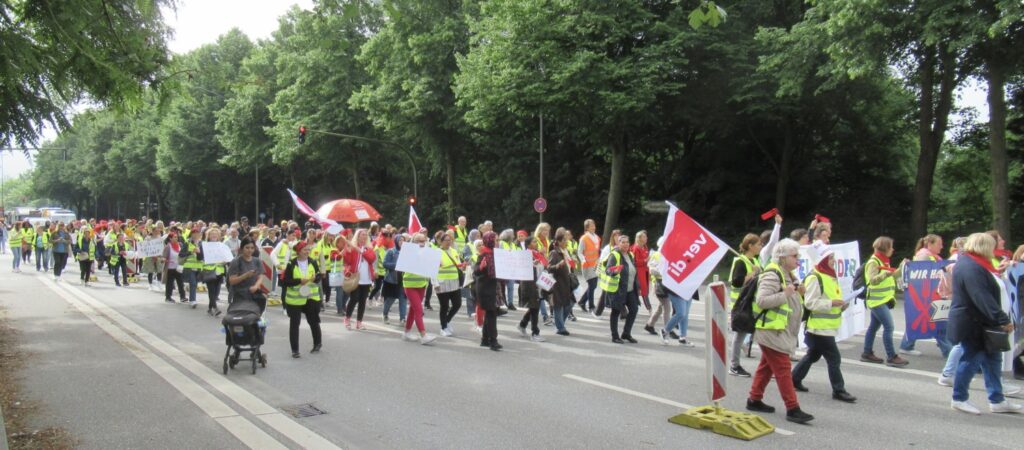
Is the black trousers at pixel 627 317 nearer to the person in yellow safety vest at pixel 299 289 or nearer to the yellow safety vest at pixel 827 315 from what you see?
the yellow safety vest at pixel 827 315

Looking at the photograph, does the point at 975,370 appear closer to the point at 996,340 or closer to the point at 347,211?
the point at 996,340

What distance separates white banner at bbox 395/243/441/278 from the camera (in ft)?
33.8

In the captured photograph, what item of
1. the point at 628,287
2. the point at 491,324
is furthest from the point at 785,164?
the point at 491,324

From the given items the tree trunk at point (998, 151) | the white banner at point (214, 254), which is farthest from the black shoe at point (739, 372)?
the tree trunk at point (998, 151)

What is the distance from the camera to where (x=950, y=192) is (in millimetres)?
32562

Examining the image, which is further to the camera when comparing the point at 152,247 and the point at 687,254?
the point at 152,247

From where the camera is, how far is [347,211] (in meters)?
20.0

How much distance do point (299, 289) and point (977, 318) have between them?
727cm

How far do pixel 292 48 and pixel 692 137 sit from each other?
24.0 metres

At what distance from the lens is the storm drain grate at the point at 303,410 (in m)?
6.56

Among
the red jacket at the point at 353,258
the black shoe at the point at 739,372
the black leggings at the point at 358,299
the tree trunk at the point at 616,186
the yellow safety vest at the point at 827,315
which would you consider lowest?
the black shoe at the point at 739,372

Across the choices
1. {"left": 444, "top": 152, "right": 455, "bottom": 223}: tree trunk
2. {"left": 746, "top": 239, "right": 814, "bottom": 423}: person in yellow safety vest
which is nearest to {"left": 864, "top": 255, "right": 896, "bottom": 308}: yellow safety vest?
{"left": 746, "top": 239, "right": 814, "bottom": 423}: person in yellow safety vest

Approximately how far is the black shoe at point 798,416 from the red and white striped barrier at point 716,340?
67 centimetres

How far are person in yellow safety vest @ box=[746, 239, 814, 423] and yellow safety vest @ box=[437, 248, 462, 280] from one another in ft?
16.8
